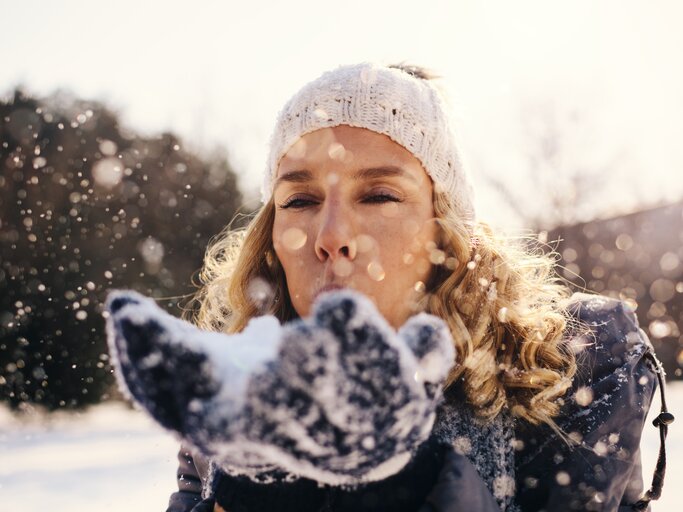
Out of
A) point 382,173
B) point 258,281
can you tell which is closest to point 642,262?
point 258,281

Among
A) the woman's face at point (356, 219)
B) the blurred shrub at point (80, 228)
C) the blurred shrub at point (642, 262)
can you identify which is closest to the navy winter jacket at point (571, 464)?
the woman's face at point (356, 219)

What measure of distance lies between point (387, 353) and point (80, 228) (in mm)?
9966

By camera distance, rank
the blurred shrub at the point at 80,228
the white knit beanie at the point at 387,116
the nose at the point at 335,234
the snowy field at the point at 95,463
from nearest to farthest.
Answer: the nose at the point at 335,234 < the white knit beanie at the point at 387,116 < the snowy field at the point at 95,463 < the blurred shrub at the point at 80,228

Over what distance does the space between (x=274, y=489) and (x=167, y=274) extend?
9.65 metres

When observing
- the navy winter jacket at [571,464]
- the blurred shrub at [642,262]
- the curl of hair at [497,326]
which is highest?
the blurred shrub at [642,262]

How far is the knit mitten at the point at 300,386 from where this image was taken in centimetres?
78

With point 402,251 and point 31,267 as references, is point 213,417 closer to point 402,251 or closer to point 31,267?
point 402,251

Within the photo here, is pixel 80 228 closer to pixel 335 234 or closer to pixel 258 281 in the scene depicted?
pixel 258 281

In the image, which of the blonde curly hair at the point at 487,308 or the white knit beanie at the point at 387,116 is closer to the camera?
the blonde curly hair at the point at 487,308

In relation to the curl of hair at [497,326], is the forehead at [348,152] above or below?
above

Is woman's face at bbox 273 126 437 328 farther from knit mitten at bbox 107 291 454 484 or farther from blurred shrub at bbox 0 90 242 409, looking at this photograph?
blurred shrub at bbox 0 90 242 409

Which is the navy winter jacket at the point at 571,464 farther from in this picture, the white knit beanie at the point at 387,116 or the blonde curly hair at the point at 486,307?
the white knit beanie at the point at 387,116

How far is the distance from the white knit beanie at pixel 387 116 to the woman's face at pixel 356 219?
4 cm

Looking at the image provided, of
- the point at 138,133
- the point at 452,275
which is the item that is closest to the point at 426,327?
the point at 452,275
